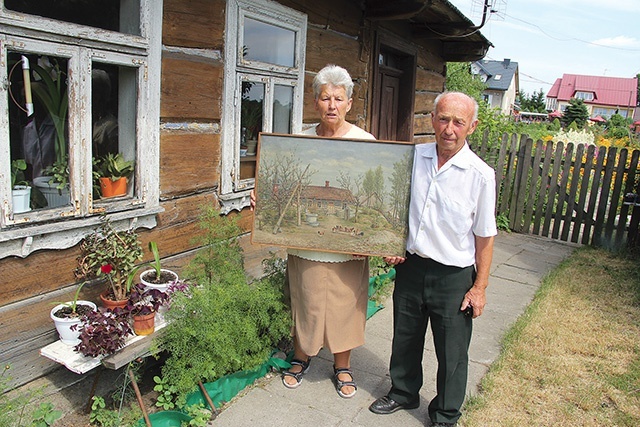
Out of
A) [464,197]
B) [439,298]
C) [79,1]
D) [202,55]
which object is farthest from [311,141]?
[79,1]

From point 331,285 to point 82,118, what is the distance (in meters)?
1.71

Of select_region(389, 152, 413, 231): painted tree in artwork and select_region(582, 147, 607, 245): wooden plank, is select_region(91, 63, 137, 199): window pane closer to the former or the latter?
select_region(389, 152, 413, 231): painted tree in artwork

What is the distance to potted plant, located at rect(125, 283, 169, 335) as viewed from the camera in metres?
3.04

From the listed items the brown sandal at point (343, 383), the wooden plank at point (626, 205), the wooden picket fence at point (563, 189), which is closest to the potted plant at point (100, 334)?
the brown sandal at point (343, 383)

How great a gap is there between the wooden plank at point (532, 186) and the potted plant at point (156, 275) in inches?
269

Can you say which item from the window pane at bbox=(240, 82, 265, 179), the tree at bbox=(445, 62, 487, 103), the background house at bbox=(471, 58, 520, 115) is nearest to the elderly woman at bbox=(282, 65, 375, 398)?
the window pane at bbox=(240, 82, 265, 179)

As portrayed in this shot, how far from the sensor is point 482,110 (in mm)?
13688

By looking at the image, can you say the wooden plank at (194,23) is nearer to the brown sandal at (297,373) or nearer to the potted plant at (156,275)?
the potted plant at (156,275)

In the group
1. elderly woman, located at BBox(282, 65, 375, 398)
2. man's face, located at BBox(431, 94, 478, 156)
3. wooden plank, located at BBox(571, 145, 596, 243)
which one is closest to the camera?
man's face, located at BBox(431, 94, 478, 156)

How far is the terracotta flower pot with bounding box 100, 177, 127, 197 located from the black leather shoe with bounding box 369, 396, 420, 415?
2071mm

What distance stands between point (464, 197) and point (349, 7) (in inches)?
147

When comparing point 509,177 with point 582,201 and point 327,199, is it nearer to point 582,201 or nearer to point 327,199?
point 582,201

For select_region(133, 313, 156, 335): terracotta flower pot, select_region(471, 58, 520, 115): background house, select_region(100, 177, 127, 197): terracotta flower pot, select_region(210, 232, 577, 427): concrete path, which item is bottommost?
select_region(210, 232, 577, 427): concrete path

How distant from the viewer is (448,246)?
2721 mm
